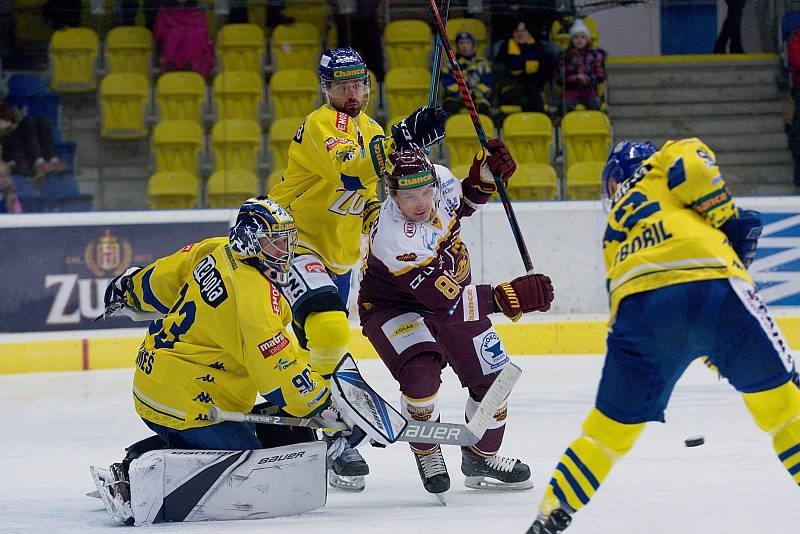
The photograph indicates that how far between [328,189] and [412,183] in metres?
0.61

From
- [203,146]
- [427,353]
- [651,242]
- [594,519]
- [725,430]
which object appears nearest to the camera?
[651,242]

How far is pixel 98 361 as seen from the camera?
6.86m

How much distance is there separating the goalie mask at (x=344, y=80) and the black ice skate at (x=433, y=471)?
1.21 metres

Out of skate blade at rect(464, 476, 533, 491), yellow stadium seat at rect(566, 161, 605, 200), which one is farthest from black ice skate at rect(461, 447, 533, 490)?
yellow stadium seat at rect(566, 161, 605, 200)

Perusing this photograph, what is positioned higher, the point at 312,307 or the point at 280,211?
the point at 280,211

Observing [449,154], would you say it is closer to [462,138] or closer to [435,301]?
[462,138]

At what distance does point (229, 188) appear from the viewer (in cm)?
731

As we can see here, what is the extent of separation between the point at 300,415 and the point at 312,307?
2.18ft

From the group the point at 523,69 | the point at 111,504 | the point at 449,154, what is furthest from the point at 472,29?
the point at 111,504

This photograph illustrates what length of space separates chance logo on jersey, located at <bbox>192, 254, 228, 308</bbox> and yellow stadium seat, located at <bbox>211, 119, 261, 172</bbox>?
3.81 metres

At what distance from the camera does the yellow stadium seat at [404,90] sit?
7574mm

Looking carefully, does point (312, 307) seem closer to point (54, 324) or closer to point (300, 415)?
point (300, 415)

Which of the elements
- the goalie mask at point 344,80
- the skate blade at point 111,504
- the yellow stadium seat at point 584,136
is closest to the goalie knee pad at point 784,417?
the skate blade at point 111,504

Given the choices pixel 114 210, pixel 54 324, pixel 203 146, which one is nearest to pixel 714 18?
pixel 203 146
